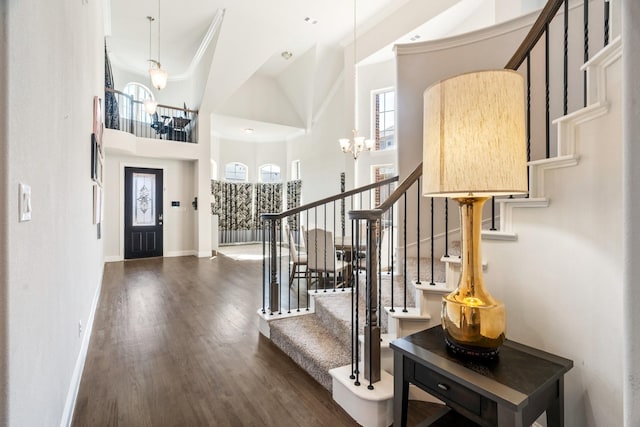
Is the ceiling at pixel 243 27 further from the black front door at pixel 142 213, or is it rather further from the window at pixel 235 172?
the window at pixel 235 172

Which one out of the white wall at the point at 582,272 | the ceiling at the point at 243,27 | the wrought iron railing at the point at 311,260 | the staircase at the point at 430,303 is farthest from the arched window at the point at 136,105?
the white wall at the point at 582,272

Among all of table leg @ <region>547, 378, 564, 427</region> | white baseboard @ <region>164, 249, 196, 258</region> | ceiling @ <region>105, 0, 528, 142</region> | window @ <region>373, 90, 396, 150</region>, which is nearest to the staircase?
table leg @ <region>547, 378, 564, 427</region>

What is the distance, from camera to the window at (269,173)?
37.7 ft

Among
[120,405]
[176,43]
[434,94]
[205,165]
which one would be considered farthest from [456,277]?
[176,43]

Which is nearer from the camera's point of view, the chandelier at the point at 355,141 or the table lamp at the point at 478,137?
the table lamp at the point at 478,137

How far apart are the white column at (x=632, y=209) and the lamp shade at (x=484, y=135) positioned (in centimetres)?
55

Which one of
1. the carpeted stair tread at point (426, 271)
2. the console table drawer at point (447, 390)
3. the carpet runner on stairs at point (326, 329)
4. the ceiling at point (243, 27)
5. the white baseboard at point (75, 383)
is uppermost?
the ceiling at point (243, 27)

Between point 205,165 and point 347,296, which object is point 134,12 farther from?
point 347,296

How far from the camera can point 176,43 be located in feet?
24.0

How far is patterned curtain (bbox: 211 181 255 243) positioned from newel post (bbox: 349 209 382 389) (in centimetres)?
936

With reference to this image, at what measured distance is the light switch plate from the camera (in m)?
0.95

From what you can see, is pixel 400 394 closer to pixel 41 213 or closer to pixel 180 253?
pixel 41 213

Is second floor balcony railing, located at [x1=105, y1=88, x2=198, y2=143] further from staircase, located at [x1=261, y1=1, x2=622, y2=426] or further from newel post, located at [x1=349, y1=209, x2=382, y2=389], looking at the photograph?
newel post, located at [x1=349, y1=209, x2=382, y2=389]

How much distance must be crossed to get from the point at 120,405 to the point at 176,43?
7.72m
